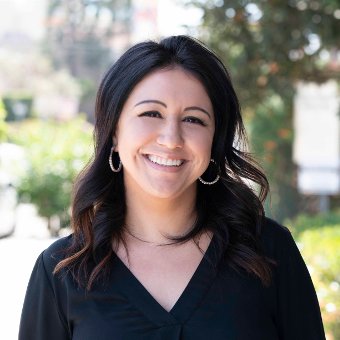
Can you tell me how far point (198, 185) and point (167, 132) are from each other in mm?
400

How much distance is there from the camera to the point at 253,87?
866 cm

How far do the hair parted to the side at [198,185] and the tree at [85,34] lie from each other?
964 inches

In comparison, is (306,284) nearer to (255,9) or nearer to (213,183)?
(213,183)

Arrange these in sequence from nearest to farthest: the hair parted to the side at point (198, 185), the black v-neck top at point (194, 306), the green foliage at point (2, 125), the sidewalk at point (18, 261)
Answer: the black v-neck top at point (194, 306) < the hair parted to the side at point (198, 185) < the sidewalk at point (18, 261) < the green foliage at point (2, 125)

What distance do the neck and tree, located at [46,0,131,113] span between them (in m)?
24.6

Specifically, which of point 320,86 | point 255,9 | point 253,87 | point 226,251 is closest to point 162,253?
point 226,251

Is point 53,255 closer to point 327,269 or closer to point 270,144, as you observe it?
point 327,269

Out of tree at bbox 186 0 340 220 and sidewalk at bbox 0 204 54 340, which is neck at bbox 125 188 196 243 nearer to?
tree at bbox 186 0 340 220

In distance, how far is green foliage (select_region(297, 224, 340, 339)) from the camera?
4833mm

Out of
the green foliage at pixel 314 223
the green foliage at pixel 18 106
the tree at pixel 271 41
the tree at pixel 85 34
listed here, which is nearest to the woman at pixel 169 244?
the tree at pixel 271 41

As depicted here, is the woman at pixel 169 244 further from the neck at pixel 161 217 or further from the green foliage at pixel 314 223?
the green foliage at pixel 314 223

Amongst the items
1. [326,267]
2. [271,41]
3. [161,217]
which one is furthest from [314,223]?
[161,217]

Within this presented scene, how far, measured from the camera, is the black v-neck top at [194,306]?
2.28 m

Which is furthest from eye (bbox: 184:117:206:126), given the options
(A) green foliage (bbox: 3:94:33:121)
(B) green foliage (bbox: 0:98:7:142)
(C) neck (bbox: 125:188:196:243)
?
(A) green foliage (bbox: 3:94:33:121)
